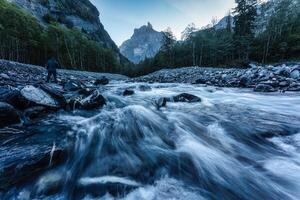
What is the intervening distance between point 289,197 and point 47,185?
3.21 metres

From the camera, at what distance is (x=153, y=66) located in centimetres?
6412

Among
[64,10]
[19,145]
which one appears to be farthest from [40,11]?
[19,145]

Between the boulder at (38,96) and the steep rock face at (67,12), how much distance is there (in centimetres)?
8204

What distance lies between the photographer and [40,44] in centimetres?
4806

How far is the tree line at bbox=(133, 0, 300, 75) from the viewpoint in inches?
1521

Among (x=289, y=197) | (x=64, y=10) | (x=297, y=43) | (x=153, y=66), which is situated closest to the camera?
(x=289, y=197)

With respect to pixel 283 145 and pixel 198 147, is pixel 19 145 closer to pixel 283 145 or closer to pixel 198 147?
pixel 198 147

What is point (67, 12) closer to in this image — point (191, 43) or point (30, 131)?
point (191, 43)

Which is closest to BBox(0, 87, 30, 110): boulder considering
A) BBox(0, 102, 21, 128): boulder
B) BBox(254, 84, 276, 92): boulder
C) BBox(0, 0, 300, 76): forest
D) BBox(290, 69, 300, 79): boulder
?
BBox(0, 102, 21, 128): boulder

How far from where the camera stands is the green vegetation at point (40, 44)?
131 feet

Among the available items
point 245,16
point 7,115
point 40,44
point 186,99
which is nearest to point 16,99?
point 7,115

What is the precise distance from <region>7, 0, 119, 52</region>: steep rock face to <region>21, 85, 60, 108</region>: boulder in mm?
82043

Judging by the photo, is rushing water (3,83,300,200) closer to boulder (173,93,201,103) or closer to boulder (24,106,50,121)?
boulder (24,106,50,121)

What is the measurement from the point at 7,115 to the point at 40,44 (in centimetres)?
5089
